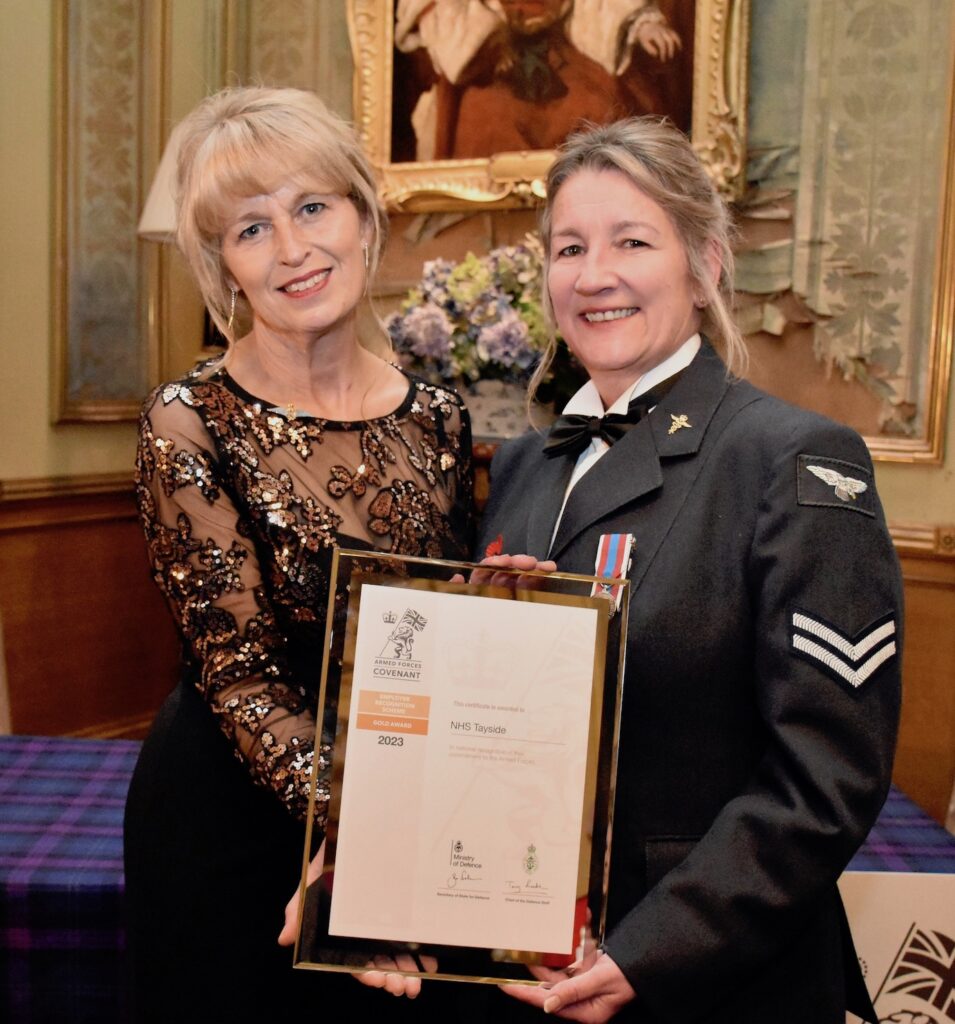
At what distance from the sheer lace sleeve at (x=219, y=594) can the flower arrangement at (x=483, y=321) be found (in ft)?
6.16

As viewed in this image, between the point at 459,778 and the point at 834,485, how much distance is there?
55 cm

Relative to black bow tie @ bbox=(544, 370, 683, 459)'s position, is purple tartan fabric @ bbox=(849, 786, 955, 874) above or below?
below

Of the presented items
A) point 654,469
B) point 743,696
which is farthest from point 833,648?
point 654,469

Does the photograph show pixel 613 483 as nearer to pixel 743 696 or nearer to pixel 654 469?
pixel 654 469

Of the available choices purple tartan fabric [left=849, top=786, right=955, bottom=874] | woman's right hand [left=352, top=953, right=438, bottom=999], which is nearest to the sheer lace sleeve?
woman's right hand [left=352, top=953, right=438, bottom=999]

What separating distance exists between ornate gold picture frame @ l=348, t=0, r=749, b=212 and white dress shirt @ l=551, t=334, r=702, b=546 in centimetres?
233

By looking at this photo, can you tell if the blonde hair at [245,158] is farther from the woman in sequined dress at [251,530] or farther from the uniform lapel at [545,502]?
the uniform lapel at [545,502]

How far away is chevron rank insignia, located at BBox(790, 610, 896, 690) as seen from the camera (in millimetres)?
1198

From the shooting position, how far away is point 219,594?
1598mm

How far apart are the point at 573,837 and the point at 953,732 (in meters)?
2.75

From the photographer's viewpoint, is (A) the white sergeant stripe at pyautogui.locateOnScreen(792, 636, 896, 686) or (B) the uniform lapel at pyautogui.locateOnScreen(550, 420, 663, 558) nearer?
(A) the white sergeant stripe at pyautogui.locateOnScreen(792, 636, 896, 686)

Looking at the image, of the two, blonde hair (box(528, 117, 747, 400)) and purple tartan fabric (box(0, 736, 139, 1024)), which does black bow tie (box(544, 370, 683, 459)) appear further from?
purple tartan fabric (box(0, 736, 139, 1024))

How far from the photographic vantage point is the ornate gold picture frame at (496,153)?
365 cm

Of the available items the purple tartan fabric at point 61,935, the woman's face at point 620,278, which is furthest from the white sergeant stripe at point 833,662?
the purple tartan fabric at point 61,935
